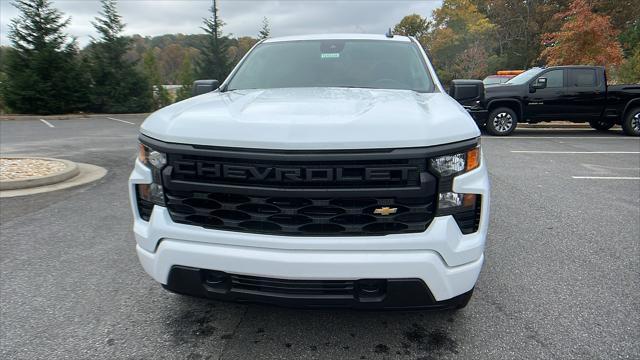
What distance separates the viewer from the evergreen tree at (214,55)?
2586 centimetres

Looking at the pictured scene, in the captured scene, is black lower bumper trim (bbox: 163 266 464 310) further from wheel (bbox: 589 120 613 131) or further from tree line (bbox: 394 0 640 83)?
tree line (bbox: 394 0 640 83)

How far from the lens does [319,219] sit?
2.08m

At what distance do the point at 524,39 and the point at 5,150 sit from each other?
50.7 metres

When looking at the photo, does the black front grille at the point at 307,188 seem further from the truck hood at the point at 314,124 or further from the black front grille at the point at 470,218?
the black front grille at the point at 470,218

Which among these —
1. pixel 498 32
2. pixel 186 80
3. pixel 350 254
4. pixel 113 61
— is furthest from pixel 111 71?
pixel 498 32

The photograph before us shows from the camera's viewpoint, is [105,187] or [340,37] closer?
[340,37]

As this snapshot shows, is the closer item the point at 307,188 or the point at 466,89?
the point at 307,188

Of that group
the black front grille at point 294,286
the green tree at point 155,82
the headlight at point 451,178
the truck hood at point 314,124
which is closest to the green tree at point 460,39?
the green tree at point 155,82

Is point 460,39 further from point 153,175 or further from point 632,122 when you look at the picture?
point 153,175

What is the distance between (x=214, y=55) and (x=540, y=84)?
64.8 ft

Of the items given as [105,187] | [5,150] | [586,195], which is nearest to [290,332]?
[105,187]

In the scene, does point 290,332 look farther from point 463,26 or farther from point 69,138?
point 463,26

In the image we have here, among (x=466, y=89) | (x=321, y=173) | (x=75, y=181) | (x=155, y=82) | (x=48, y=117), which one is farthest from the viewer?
(x=155, y=82)

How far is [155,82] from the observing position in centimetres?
2181
